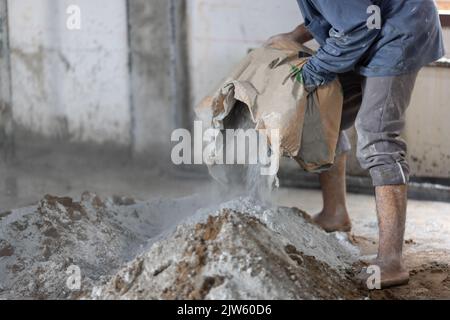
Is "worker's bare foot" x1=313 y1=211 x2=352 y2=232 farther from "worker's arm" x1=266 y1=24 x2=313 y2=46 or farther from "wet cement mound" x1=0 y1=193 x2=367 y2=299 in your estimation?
"worker's arm" x1=266 y1=24 x2=313 y2=46

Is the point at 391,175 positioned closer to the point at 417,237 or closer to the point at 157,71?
the point at 417,237

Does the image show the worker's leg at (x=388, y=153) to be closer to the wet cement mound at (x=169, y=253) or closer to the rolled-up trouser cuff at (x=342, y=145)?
the wet cement mound at (x=169, y=253)

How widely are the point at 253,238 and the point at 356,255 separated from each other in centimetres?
92

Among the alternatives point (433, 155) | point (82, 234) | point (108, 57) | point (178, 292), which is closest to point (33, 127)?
point (108, 57)

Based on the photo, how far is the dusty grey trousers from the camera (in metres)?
4.02

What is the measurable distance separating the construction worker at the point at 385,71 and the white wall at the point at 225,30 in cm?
143

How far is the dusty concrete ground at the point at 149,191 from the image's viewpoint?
181 inches

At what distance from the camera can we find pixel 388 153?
159 inches

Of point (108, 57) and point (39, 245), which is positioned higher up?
point (108, 57)

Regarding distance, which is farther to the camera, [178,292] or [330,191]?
[330,191]

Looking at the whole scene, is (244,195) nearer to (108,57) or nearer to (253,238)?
(253,238)

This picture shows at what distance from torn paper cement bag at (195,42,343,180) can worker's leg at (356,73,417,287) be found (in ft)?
0.82

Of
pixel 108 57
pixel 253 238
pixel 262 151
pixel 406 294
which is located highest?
pixel 108 57

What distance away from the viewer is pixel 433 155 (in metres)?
5.59
